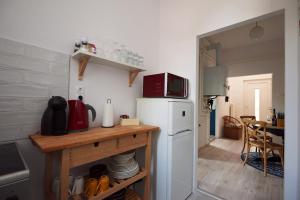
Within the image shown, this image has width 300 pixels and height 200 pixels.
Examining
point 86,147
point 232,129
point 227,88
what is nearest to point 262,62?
point 227,88

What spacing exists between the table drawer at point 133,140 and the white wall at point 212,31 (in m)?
0.84

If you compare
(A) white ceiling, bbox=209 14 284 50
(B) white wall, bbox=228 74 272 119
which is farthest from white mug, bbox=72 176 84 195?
(B) white wall, bbox=228 74 272 119

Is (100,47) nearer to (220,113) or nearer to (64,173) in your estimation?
(64,173)

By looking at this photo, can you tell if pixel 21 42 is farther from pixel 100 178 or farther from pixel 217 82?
pixel 217 82

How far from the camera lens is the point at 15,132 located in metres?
1.01

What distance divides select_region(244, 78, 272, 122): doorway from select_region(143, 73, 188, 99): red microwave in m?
5.44

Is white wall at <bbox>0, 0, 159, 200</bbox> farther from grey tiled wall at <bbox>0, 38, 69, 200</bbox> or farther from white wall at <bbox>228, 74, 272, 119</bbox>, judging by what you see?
white wall at <bbox>228, 74, 272, 119</bbox>

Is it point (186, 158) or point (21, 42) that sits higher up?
point (21, 42)

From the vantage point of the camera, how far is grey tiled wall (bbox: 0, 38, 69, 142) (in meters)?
0.97

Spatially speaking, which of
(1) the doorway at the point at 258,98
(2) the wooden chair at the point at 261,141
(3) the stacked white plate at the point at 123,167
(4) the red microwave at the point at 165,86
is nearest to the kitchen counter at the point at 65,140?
(3) the stacked white plate at the point at 123,167

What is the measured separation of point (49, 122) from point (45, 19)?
2.65 feet

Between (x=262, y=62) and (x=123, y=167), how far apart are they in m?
4.27

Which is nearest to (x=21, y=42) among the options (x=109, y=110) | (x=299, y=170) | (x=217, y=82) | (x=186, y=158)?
(x=109, y=110)

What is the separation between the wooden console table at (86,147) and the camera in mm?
833
